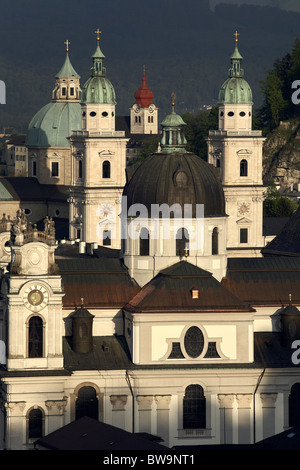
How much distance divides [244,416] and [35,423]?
11.9 metres

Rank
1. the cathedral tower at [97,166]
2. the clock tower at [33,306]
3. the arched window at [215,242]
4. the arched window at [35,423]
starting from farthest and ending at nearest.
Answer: the cathedral tower at [97,166]
the arched window at [215,242]
the clock tower at [33,306]
the arched window at [35,423]

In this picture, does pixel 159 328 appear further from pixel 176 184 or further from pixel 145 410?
pixel 176 184

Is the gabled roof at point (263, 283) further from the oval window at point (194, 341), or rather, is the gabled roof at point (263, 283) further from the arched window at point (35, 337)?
the arched window at point (35, 337)

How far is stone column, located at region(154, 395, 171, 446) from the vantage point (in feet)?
383

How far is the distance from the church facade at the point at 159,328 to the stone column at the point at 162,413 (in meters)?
0.06

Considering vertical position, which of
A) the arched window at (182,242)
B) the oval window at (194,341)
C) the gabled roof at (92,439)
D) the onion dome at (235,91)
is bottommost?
the gabled roof at (92,439)

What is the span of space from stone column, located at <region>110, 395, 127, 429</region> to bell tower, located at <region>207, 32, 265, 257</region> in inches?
2526

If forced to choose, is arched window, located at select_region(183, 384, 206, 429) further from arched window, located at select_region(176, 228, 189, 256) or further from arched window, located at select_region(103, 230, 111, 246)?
arched window, located at select_region(103, 230, 111, 246)

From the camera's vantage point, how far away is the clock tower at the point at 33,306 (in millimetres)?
115188

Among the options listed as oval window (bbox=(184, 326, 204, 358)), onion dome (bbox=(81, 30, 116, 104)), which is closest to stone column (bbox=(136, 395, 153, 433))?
oval window (bbox=(184, 326, 204, 358))

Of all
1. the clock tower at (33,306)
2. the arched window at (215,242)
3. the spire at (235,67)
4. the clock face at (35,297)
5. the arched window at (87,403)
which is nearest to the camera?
the clock tower at (33,306)

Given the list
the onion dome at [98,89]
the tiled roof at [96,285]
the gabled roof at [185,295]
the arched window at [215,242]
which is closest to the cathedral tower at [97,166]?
the onion dome at [98,89]

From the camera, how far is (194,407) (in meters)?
117
